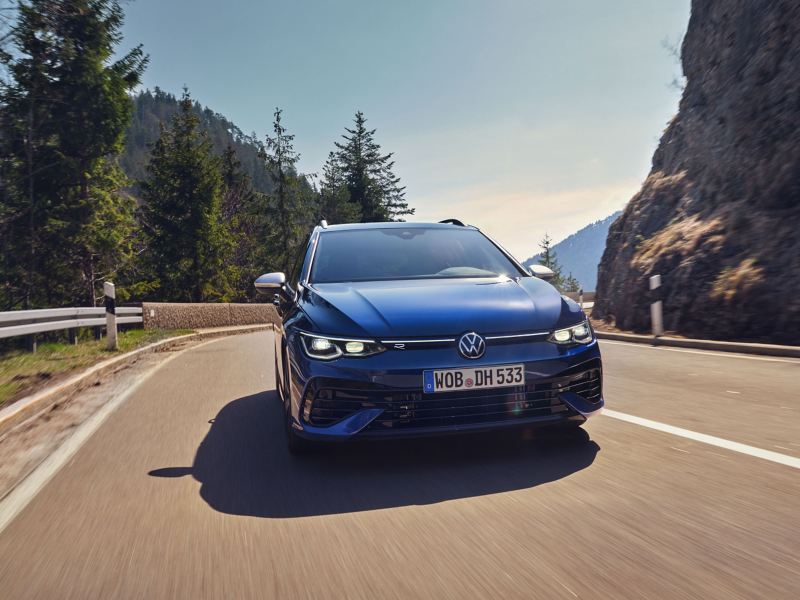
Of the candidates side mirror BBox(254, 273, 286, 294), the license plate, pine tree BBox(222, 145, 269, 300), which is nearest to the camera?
the license plate

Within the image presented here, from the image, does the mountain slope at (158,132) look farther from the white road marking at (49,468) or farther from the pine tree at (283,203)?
the white road marking at (49,468)

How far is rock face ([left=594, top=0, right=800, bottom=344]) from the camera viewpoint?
11344 millimetres

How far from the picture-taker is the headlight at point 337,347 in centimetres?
384

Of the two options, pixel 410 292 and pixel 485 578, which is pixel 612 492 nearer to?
pixel 485 578

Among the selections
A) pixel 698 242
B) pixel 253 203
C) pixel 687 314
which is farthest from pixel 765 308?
pixel 253 203

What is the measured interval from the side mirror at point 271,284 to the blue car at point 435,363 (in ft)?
3.25

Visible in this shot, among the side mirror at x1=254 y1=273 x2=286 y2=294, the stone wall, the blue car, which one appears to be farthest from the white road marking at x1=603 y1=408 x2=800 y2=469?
the stone wall

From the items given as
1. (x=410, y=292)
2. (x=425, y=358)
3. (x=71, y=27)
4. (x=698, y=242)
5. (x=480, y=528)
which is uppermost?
(x=71, y=27)

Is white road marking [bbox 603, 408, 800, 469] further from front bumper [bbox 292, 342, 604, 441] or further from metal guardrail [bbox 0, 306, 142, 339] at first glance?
metal guardrail [bbox 0, 306, 142, 339]

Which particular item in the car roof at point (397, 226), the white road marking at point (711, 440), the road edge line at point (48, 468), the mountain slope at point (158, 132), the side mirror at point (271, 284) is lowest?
the road edge line at point (48, 468)

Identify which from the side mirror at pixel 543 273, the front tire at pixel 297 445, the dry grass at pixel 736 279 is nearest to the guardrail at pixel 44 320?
the front tire at pixel 297 445

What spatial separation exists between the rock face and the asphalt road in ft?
22.2

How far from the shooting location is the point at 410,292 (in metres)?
4.48

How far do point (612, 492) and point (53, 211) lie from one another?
28.9 metres
